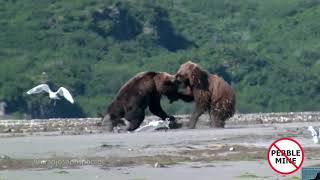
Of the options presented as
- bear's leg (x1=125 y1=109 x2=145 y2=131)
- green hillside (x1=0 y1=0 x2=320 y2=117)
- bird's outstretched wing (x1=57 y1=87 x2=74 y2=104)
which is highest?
bear's leg (x1=125 y1=109 x2=145 y2=131)

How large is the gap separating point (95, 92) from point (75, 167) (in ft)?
109

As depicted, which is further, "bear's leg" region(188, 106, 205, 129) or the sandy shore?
"bear's leg" region(188, 106, 205, 129)

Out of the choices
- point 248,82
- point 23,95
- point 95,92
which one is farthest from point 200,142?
point 248,82

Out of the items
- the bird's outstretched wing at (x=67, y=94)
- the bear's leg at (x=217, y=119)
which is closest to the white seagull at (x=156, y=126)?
the bear's leg at (x=217, y=119)

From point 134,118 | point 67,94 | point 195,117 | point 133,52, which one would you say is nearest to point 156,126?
point 134,118

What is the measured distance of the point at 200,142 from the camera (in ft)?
65.1

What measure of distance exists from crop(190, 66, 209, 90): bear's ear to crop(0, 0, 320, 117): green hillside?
1872 cm

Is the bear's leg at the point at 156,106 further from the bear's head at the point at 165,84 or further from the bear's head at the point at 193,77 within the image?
the bear's head at the point at 193,77

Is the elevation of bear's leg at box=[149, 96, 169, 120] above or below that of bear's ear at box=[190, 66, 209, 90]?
below

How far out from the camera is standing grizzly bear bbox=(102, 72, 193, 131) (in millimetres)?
24375

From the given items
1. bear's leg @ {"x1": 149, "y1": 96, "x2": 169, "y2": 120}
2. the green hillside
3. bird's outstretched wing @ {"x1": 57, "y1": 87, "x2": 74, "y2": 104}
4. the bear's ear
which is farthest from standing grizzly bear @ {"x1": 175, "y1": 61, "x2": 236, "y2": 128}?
the green hillside

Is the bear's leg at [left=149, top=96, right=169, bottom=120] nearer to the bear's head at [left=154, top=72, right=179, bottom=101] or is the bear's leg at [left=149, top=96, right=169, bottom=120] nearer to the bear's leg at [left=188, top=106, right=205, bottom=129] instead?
the bear's head at [left=154, top=72, right=179, bottom=101]

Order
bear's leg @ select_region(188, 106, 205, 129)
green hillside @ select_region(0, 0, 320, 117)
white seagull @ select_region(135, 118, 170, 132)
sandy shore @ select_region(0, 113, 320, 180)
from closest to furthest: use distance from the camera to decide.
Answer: sandy shore @ select_region(0, 113, 320, 180)
white seagull @ select_region(135, 118, 170, 132)
bear's leg @ select_region(188, 106, 205, 129)
green hillside @ select_region(0, 0, 320, 117)

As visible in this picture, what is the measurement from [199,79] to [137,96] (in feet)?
3.84
